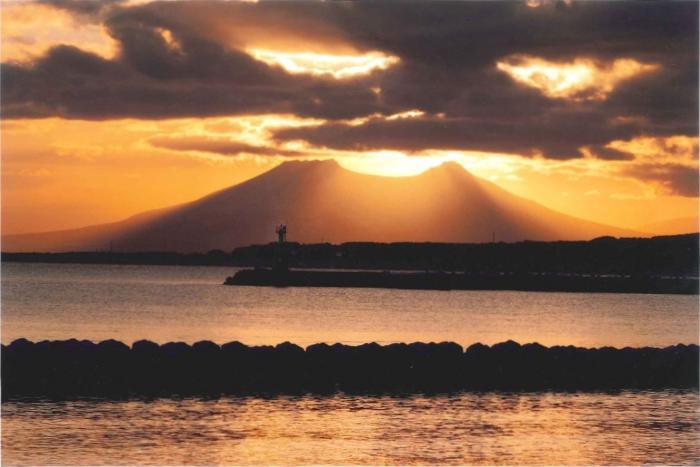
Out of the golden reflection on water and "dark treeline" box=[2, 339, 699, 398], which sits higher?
"dark treeline" box=[2, 339, 699, 398]

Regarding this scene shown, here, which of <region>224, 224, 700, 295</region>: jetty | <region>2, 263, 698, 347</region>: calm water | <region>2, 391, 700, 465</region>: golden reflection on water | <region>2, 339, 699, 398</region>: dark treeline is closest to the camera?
<region>2, 391, 700, 465</region>: golden reflection on water

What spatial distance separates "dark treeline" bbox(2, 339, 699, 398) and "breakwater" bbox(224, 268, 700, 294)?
2752 inches

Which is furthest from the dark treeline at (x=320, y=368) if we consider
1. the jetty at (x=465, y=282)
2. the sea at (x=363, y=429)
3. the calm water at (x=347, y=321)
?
the jetty at (x=465, y=282)

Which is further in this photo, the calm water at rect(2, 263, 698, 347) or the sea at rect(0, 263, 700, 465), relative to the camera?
the calm water at rect(2, 263, 698, 347)

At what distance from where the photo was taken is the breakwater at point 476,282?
9356cm

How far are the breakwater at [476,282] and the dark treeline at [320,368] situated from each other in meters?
69.9

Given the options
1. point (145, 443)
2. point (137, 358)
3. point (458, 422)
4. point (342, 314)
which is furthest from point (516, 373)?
point (342, 314)

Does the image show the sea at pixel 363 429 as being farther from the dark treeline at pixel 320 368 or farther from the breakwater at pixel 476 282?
the breakwater at pixel 476 282

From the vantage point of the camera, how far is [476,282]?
3804 inches

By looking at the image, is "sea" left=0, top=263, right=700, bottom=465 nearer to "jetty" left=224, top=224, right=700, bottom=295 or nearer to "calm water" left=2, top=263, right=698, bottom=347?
"calm water" left=2, top=263, right=698, bottom=347

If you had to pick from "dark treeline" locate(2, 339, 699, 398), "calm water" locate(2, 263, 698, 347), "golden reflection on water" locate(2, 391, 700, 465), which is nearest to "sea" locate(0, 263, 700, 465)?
"golden reflection on water" locate(2, 391, 700, 465)

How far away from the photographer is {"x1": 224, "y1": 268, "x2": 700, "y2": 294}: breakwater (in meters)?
93.6

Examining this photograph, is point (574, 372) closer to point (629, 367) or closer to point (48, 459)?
point (629, 367)

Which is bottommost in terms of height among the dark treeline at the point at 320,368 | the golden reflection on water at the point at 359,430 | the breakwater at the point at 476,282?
the golden reflection on water at the point at 359,430
